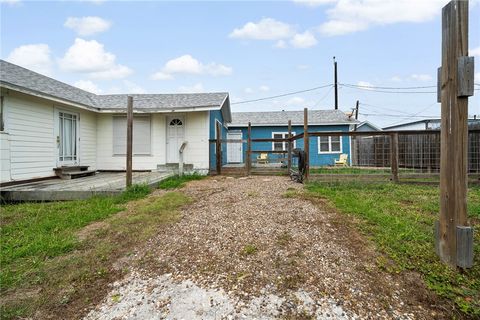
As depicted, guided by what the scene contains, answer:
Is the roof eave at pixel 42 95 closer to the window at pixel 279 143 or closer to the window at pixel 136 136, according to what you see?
the window at pixel 136 136

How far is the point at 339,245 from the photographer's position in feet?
8.92

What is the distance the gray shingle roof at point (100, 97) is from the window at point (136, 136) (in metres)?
0.54

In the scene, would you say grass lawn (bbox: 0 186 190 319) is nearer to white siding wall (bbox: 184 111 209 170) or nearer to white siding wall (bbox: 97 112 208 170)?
white siding wall (bbox: 184 111 209 170)

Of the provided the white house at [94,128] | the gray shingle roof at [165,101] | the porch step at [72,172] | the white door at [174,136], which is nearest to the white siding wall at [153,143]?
the white house at [94,128]

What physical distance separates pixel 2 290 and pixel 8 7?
7.77 metres

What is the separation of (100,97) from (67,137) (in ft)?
12.7

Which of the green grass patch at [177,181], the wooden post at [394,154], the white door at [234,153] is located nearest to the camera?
the wooden post at [394,154]

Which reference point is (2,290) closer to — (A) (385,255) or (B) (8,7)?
(A) (385,255)

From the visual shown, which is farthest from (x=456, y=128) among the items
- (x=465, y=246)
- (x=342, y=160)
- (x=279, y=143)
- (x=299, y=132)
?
(x=299, y=132)

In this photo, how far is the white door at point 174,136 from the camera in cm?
995

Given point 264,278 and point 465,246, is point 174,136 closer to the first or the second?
point 264,278

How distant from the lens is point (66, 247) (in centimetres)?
292

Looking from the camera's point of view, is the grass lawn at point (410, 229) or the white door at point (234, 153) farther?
the white door at point (234, 153)

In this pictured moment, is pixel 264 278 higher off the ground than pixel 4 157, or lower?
lower
